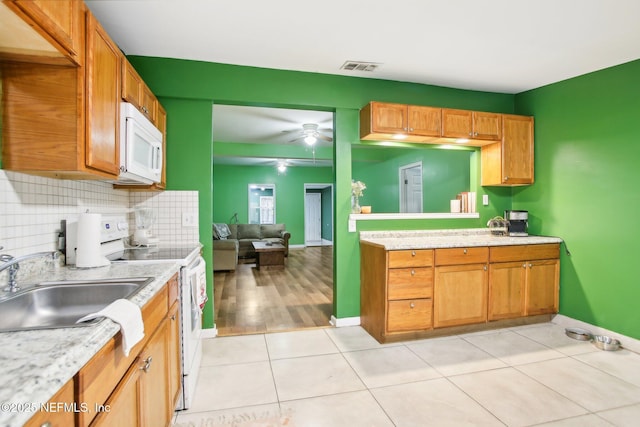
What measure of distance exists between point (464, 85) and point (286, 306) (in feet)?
10.5

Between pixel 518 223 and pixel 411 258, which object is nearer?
pixel 411 258

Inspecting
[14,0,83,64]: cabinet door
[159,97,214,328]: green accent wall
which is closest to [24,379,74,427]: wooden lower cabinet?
[14,0,83,64]: cabinet door

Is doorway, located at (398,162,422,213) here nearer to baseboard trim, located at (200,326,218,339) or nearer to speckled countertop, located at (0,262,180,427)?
baseboard trim, located at (200,326,218,339)

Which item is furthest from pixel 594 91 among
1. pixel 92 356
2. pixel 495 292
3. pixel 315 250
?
pixel 315 250

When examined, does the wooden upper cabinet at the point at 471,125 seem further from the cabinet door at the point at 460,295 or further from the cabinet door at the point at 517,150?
the cabinet door at the point at 460,295

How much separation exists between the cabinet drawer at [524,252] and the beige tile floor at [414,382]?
714 millimetres

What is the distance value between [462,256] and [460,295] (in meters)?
0.36

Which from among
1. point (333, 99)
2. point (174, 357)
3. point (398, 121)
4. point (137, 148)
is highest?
point (333, 99)

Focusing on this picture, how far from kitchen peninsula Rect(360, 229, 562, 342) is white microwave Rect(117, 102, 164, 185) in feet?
6.30

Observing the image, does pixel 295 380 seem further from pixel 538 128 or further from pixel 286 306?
pixel 538 128

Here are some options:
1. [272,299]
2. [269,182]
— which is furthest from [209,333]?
[269,182]

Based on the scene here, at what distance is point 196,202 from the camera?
2.95 meters

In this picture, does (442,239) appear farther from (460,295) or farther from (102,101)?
(102,101)

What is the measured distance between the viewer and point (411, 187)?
21.5ft
